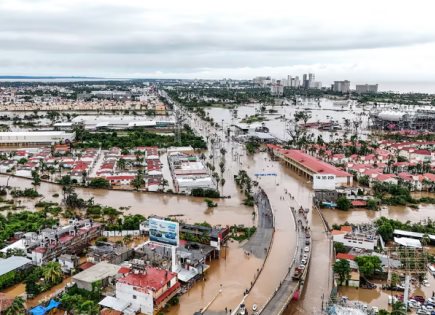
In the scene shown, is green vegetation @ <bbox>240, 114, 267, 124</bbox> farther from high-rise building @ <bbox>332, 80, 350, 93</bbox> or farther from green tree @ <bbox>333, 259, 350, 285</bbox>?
high-rise building @ <bbox>332, 80, 350, 93</bbox>

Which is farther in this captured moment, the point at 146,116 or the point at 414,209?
the point at 146,116

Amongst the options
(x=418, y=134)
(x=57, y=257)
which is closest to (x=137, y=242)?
(x=57, y=257)

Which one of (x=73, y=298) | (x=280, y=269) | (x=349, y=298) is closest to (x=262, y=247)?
(x=280, y=269)

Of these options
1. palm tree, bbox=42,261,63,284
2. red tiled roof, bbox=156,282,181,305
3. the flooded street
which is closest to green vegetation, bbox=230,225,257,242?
the flooded street

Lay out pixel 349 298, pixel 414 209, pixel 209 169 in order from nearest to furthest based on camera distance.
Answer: pixel 349 298
pixel 414 209
pixel 209 169

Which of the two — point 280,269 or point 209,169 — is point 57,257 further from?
point 209,169

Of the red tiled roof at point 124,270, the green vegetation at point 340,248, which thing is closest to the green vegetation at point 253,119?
the green vegetation at point 340,248

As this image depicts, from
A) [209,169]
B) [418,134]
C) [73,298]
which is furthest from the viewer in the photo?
[418,134]
